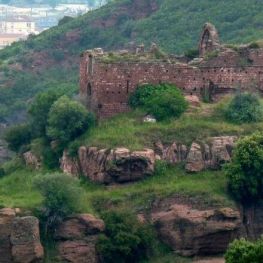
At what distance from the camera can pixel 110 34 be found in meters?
123

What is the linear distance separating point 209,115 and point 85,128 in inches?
182

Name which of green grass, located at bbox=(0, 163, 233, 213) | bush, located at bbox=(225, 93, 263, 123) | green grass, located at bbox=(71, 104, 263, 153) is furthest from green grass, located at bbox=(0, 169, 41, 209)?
bush, located at bbox=(225, 93, 263, 123)

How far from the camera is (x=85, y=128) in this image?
236 ft

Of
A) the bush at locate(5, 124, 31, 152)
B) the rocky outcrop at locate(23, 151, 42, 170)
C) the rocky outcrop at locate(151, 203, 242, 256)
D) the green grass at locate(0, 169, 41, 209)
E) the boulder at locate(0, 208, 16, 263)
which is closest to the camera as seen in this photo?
the boulder at locate(0, 208, 16, 263)

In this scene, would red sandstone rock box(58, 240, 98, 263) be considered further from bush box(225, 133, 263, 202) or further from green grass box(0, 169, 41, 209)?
bush box(225, 133, 263, 202)

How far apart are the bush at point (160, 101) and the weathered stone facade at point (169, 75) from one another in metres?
0.31

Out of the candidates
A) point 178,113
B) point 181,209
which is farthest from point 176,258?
point 178,113

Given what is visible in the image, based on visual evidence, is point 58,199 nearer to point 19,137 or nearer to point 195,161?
point 195,161

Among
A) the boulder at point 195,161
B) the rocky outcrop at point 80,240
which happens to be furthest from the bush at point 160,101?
the rocky outcrop at point 80,240

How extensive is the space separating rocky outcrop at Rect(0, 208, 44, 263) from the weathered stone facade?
716 cm

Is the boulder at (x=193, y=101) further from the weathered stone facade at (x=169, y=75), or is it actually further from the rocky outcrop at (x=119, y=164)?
the rocky outcrop at (x=119, y=164)

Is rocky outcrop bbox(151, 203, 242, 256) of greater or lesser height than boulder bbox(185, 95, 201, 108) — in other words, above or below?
below

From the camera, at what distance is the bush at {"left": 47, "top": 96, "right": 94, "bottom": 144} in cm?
7156

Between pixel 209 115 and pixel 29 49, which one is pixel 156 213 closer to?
pixel 209 115
